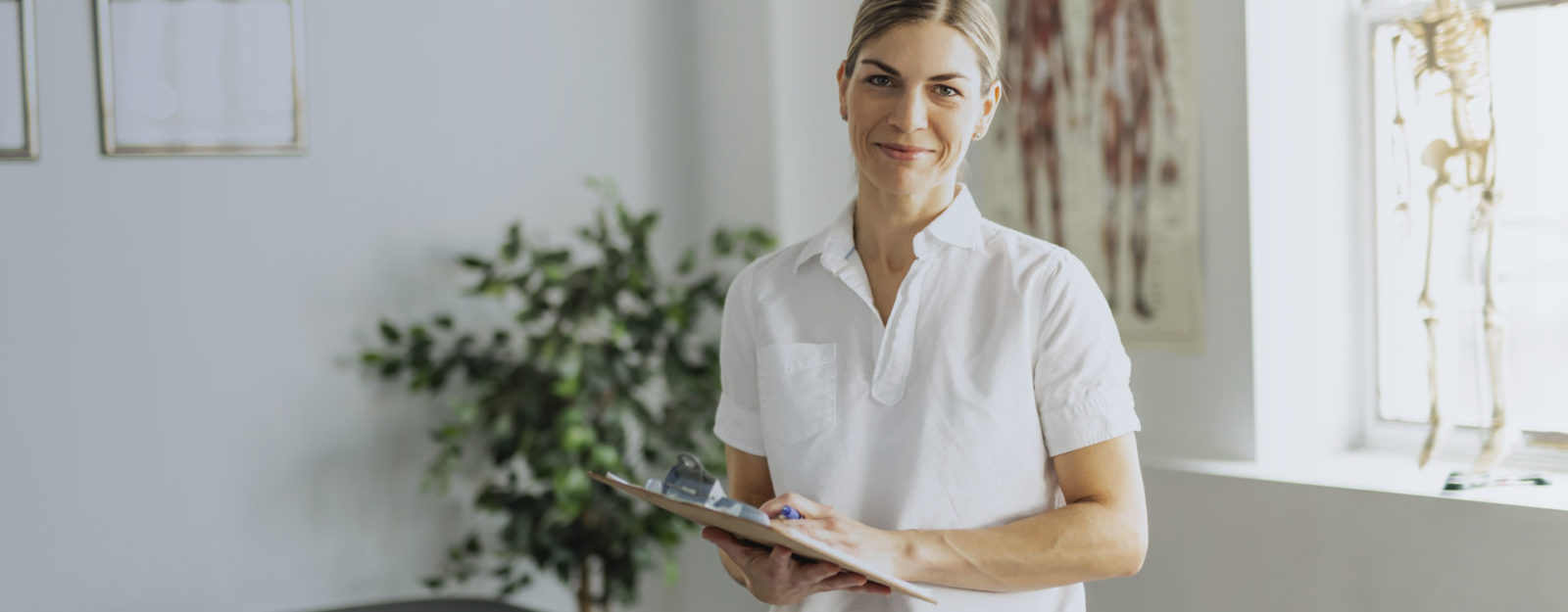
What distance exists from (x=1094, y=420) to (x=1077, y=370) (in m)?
0.05

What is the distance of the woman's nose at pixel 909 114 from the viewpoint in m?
1.28

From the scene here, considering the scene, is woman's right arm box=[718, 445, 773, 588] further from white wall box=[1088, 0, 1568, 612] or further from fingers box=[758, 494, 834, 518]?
white wall box=[1088, 0, 1568, 612]

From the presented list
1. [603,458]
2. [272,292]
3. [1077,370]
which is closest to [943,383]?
[1077,370]

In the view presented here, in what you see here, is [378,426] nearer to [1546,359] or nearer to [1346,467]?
[1346,467]

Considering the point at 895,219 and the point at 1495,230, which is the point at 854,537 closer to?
the point at 895,219

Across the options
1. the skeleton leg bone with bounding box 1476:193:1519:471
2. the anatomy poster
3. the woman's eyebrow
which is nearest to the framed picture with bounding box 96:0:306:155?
the anatomy poster

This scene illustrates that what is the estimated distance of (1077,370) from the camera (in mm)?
1258

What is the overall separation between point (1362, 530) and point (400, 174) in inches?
92.0

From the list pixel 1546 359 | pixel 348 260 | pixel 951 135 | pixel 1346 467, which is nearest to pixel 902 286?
pixel 951 135

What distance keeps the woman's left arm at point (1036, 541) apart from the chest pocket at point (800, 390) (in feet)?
0.40

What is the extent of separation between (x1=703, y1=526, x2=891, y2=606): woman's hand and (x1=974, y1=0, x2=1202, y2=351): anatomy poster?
5.27ft

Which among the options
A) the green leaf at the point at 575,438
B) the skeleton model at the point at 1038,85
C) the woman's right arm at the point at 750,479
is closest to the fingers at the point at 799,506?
the woman's right arm at the point at 750,479

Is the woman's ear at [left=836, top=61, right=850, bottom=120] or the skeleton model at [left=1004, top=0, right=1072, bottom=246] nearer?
the woman's ear at [left=836, top=61, right=850, bottom=120]

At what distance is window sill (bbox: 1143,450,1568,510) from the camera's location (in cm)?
211
